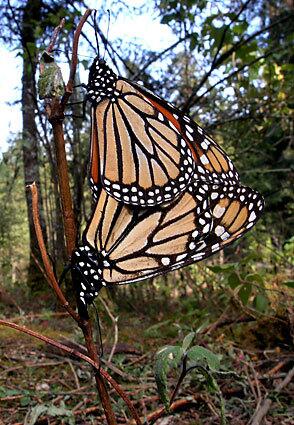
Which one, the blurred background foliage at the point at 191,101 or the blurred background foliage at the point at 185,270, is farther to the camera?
the blurred background foliage at the point at 191,101

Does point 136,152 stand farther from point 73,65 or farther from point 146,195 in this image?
point 73,65

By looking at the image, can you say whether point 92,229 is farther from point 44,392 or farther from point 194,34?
point 194,34

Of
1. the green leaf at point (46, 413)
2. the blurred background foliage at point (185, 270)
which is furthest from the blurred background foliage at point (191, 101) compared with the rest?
the green leaf at point (46, 413)

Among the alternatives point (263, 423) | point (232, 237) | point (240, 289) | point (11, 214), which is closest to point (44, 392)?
point (263, 423)

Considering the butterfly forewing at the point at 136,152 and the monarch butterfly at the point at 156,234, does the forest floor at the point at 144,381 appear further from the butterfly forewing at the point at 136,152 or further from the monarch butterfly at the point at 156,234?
the butterfly forewing at the point at 136,152

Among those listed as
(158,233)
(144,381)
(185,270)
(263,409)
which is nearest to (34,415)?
(144,381)

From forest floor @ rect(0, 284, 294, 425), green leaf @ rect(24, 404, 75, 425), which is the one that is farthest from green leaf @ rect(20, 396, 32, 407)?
green leaf @ rect(24, 404, 75, 425)

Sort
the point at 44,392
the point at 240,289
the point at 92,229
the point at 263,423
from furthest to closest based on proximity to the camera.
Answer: the point at 240,289
the point at 44,392
the point at 263,423
the point at 92,229
